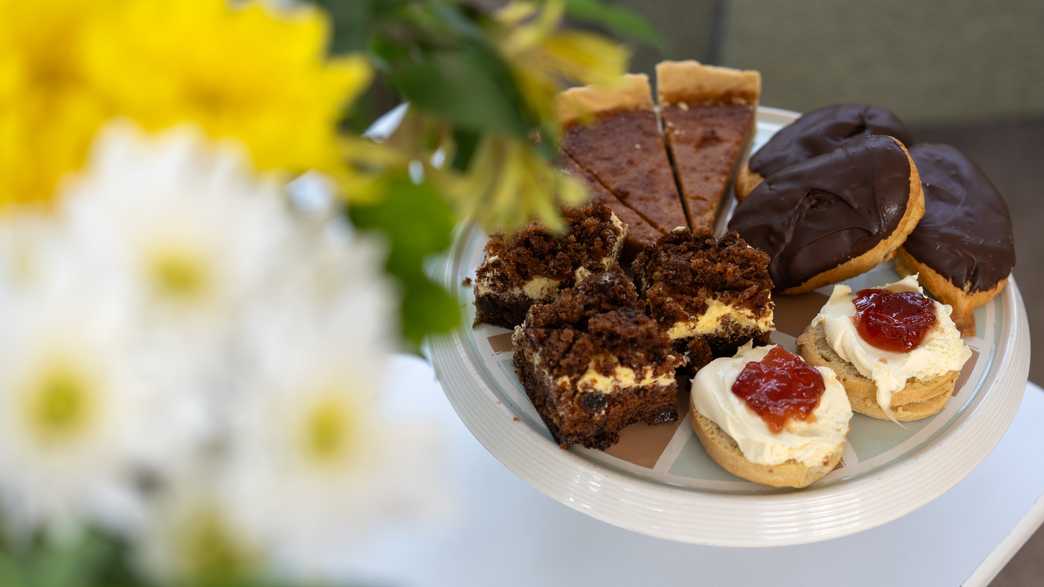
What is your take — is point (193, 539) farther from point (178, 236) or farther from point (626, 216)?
point (626, 216)

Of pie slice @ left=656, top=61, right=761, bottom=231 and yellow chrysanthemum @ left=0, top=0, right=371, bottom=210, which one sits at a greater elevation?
yellow chrysanthemum @ left=0, top=0, right=371, bottom=210

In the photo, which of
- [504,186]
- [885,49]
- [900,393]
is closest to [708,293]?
[900,393]

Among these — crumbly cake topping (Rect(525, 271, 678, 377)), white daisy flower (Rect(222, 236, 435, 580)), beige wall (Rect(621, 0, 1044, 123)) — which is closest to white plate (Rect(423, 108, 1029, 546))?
crumbly cake topping (Rect(525, 271, 678, 377))

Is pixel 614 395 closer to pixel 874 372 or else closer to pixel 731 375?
pixel 731 375

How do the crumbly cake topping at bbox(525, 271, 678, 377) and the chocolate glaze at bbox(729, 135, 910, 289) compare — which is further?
the chocolate glaze at bbox(729, 135, 910, 289)

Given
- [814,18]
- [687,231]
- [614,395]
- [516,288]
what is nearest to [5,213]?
[614,395]

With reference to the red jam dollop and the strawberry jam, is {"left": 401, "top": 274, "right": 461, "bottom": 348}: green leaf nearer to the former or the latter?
the red jam dollop
